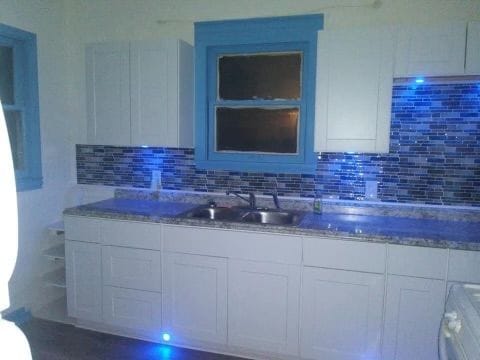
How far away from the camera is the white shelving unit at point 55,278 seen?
285cm

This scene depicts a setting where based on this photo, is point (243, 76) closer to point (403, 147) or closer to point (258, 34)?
point (258, 34)

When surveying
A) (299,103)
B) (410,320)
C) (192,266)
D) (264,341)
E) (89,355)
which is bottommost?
(89,355)

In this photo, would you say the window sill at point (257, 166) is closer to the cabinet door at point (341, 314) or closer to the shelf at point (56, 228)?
the cabinet door at point (341, 314)

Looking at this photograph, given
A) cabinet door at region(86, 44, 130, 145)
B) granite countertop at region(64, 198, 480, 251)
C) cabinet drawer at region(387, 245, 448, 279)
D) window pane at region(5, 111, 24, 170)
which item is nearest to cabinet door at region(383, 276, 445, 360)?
cabinet drawer at region(387, 245, 448, 279)

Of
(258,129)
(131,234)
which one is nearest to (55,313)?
(131,234)

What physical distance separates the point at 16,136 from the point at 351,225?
99.7 inches

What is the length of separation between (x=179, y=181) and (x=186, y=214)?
1.74 feet

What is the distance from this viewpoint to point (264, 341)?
2266mm

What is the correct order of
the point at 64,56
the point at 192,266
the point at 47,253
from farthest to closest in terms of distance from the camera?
the point at 64,56 < the point at 47,253 < the point at 192,266

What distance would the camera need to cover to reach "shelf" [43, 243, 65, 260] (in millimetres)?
2818

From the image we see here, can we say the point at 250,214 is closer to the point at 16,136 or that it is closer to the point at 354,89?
the point at 354,89

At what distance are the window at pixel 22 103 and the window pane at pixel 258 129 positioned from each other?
4.67 ft

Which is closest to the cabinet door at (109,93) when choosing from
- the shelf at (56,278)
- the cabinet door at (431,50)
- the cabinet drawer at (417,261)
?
the shelf at (56,278)

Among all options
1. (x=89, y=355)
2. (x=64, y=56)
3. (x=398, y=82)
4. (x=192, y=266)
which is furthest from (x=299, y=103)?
(x=89, y=355)
